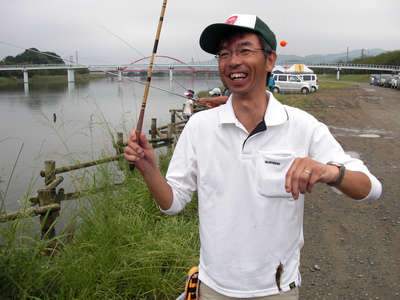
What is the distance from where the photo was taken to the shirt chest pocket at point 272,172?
4.79ft

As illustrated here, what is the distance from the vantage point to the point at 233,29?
1656 mm

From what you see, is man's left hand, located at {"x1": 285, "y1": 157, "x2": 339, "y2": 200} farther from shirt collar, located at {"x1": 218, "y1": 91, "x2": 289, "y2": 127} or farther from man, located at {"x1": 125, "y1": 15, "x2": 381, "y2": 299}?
shirt collar, located at {"x1": 218, "y1": 91, "x2": 289, "y2": 127}

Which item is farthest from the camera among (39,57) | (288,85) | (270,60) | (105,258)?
(288,85)

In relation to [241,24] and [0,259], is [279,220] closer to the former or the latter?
[241,24]

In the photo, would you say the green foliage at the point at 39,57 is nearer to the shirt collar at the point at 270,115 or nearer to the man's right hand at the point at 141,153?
the man's right hand at the point at 141,153

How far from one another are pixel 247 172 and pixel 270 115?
272 mm

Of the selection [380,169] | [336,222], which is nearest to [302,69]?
[380,169]

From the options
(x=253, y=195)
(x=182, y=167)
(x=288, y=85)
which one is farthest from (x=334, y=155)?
(x=288, y=85)

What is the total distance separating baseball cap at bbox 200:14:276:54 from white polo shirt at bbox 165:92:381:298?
33 centimetres

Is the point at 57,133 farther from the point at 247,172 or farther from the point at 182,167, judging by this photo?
the point at 247,172

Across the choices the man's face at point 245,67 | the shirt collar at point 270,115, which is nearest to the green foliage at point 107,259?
the shirt collar at point 270,115

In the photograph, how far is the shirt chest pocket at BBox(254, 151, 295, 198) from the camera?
1460 mm

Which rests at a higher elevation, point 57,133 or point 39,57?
point 39,57

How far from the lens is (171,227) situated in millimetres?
4047
